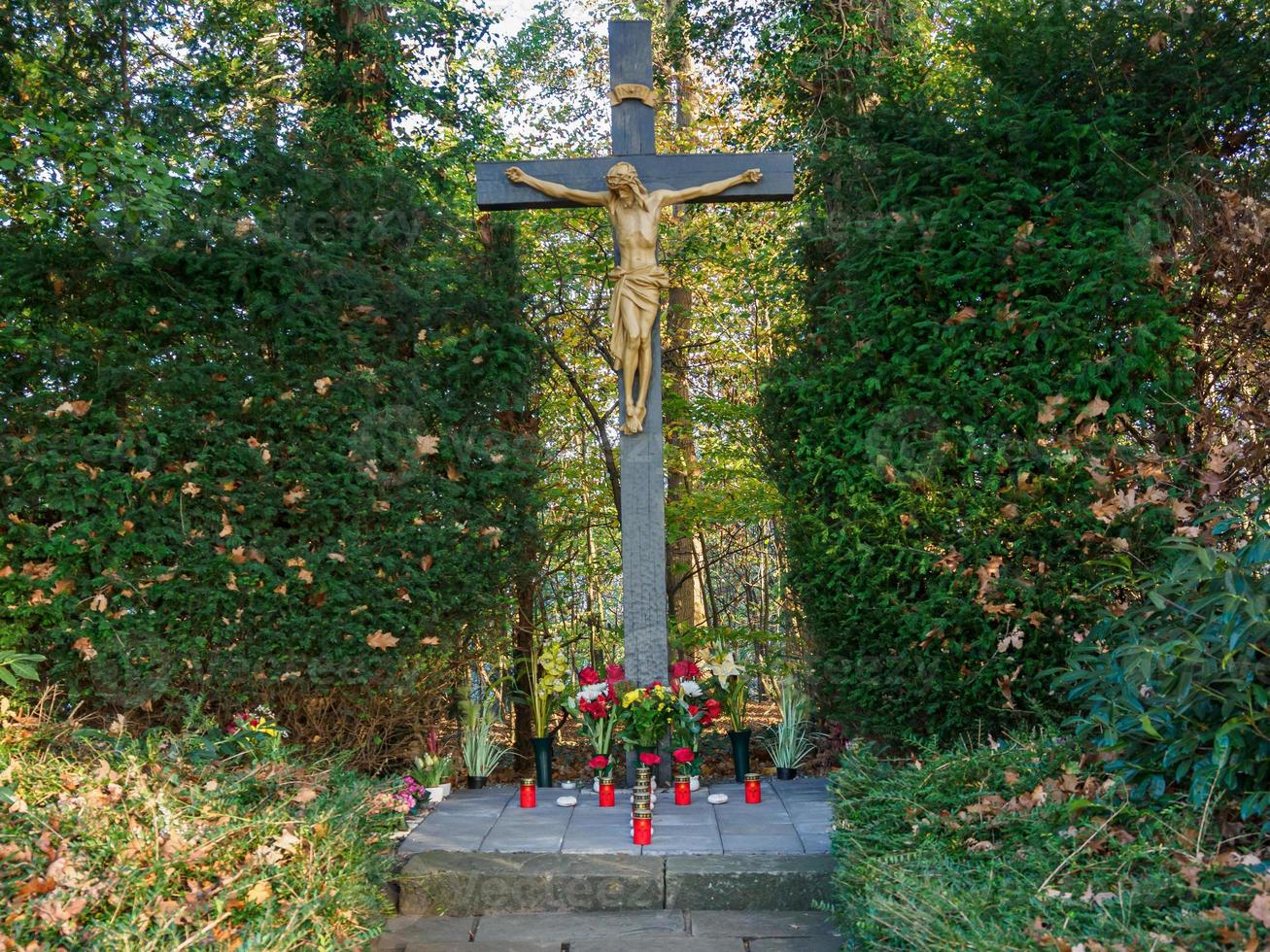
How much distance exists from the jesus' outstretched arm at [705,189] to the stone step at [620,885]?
302 cm

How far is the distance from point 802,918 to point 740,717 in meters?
1.90

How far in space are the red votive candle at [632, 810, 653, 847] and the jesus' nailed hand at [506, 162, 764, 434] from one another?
188 cm

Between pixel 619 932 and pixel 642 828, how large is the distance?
18.8 inches

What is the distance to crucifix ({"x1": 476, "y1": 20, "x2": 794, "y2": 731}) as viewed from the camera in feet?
16.1

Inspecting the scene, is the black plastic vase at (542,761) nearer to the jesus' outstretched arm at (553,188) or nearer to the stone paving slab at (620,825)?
the stone paving slab at (620,825)

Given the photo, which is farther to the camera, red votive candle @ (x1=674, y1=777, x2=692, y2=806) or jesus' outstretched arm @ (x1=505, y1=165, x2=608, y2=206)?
jesus' outstretched arm @ (x1=505, y1=165, x2=608, y2=206)

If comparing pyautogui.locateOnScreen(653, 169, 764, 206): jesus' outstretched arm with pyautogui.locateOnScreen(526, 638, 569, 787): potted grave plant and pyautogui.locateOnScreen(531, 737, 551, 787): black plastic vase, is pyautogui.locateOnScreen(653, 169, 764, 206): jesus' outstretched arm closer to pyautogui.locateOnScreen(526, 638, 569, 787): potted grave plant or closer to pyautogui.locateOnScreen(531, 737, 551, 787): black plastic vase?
pyautogui.locateOnScreen(526, 638, 569, 787): potted grave plant

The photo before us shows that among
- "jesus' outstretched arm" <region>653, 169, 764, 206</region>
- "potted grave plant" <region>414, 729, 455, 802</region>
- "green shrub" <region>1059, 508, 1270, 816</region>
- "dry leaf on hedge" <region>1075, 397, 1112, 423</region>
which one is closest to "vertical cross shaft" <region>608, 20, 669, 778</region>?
"jesus' outstretched arm" <region>653, 169, 764, 206</region>

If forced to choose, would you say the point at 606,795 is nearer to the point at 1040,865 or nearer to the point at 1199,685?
the point at 1040,865

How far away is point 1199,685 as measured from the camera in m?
2.61

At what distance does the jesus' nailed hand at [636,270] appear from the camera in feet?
16.2

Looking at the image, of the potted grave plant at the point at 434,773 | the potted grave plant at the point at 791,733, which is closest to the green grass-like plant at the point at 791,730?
the potted grave plant at the point at 791,733

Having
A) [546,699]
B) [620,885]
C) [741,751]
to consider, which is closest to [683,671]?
[741,751]

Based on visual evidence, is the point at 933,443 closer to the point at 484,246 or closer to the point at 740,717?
the point at 740,717
